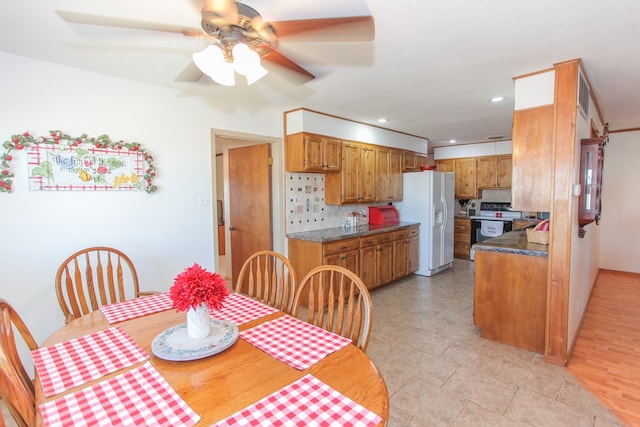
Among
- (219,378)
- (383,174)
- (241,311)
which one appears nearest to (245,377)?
(219,378)

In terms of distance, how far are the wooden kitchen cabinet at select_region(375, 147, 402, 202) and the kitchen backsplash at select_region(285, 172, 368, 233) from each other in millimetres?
748

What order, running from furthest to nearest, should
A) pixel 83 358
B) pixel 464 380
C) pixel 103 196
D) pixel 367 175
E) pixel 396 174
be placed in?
pixel 396 174 → pixel 367 175 → pixel 103 196 → pixel 464 380 → pixel 83 358

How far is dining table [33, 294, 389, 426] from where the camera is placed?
3.14ft

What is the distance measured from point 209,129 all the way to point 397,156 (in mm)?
3094

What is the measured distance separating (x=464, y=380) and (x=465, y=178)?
4995mm

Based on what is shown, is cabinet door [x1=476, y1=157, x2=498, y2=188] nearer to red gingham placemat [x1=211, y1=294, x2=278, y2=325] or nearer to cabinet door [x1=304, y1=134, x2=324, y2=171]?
cabinet door [x1=304, y1=134, x2=324, y2=171]

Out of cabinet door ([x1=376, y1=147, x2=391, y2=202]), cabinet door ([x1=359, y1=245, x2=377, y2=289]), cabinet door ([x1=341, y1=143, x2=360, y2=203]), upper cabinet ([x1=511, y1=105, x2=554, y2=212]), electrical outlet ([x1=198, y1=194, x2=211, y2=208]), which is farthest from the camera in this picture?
cabinet door ([x1=376, y1=147, x2=391, y2=202])

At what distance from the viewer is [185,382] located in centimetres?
111

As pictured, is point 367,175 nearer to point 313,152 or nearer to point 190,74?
point 313,152

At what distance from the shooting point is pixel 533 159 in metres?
2.65

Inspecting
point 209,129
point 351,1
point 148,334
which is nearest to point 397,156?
Result: point 209,129

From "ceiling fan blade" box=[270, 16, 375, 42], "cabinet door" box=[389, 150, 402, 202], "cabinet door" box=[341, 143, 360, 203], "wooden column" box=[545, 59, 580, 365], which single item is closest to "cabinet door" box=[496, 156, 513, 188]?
"cabinet door" box=[389, 150, 402, 202]

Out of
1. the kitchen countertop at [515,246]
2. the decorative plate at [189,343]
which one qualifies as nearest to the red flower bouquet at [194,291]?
the decorative plate at [189,343]

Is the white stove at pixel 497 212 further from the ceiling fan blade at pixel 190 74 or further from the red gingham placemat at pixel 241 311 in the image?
the ceiling fan blade at pixel 190 74
